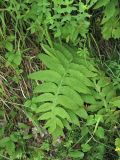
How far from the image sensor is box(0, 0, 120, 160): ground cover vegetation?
107 inches

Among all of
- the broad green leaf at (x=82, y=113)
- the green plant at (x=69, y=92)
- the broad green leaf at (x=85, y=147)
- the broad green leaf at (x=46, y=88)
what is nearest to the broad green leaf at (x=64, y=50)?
the green plant at (x=69, y=92)

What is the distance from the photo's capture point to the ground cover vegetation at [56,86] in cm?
272

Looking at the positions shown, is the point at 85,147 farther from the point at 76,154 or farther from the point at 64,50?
the point at 64,50

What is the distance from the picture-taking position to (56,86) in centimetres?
274

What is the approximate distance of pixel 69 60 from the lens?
2902mm

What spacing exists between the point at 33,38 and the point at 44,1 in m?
0.51

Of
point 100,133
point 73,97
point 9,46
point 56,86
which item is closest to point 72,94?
point 73,97

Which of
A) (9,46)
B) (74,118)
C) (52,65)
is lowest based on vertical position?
(74,118)

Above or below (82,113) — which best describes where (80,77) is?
above

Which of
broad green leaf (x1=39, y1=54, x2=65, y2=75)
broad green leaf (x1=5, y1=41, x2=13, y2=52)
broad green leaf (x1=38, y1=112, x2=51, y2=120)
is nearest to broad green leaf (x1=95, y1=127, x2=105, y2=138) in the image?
broad green leaf (x1=38, y1=112, x2=51, y2=120)

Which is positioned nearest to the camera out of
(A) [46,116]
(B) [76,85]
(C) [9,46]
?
(A) [46,116]

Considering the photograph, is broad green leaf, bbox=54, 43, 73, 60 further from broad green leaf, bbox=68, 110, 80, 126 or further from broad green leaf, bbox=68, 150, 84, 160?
broad green leaf, bbox=68, 150, 84, 160

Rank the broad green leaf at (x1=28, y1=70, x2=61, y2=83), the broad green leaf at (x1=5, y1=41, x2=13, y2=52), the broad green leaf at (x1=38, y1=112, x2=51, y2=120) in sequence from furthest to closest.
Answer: the broad green leaf at (x1=5, y1=41, x2=13, y2=52) → the broad green leaf at (x1=28, y1=70, x2=61, y2=83) → the broad green leaf at (x1=38, y1=112, x2=51, y2=120)

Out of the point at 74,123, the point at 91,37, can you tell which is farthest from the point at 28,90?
→ the point at 91,37
